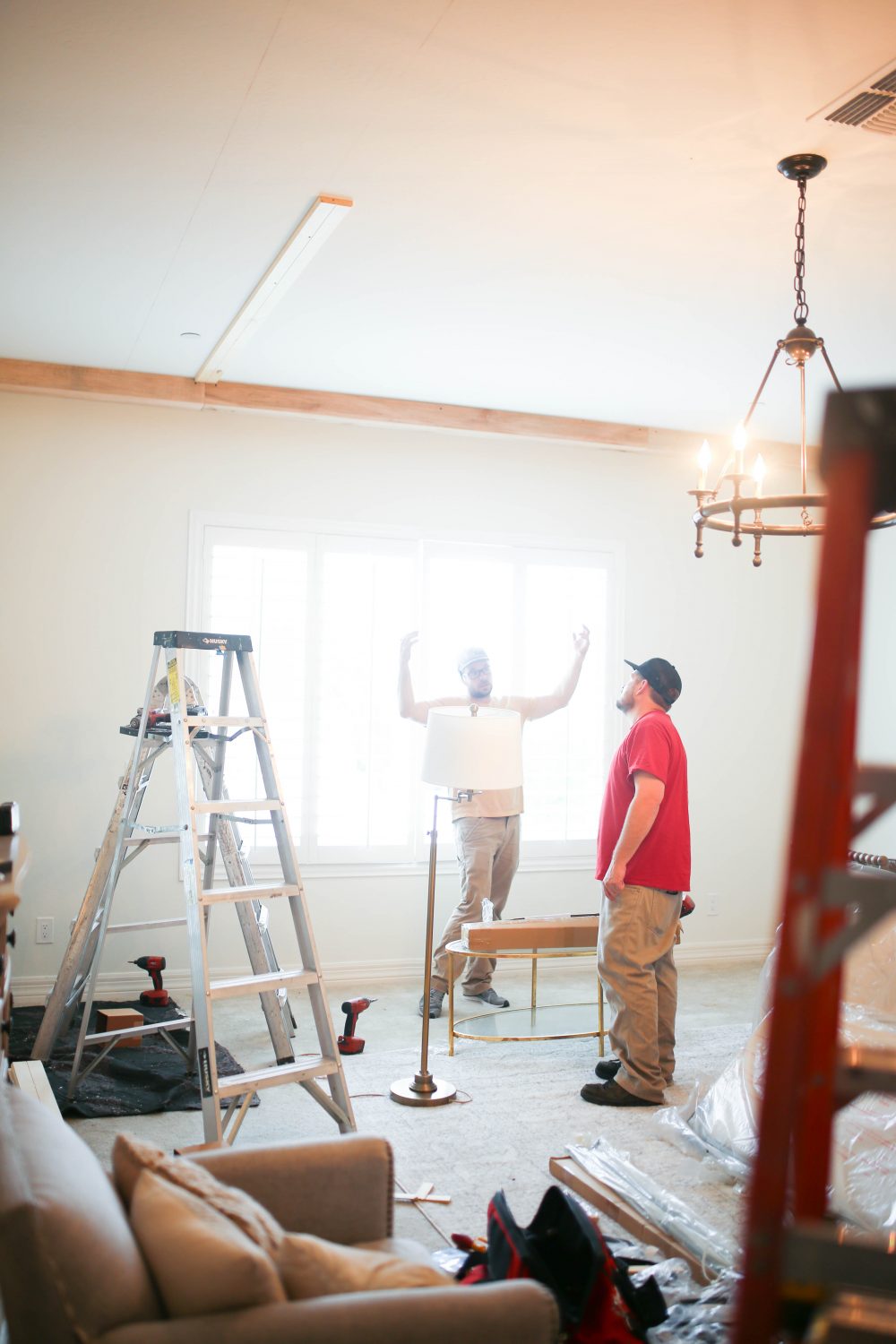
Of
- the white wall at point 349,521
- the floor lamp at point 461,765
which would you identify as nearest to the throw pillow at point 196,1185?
the floor lamp at point 461,765

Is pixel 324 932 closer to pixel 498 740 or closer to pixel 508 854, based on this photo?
pixel 508 854

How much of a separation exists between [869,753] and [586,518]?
218cm

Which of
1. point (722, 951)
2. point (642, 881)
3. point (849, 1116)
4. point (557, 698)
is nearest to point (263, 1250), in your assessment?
point (849, 1116)

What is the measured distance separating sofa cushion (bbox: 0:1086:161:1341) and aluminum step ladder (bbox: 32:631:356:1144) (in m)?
1.53

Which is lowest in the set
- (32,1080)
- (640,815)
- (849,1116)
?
(32,1080)

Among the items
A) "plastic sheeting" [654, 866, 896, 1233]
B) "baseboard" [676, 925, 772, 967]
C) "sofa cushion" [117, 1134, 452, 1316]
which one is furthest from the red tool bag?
"baseboard" [676, 925, 772, 967]

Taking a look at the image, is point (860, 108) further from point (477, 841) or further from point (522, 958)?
point (477, 841)

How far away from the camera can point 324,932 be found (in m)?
5.80

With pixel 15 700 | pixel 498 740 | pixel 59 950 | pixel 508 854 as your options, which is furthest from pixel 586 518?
pixel 59 950

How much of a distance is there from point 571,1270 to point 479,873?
3113 millimetres

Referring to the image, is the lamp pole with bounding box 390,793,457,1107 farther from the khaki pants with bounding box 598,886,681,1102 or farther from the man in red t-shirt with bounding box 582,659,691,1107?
the khaki pants with bounding box 598,886,681,1102

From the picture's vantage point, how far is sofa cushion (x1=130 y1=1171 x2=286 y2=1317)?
60.7 inches

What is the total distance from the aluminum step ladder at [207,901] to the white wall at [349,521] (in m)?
1.07

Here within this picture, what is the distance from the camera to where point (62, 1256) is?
1478mm
